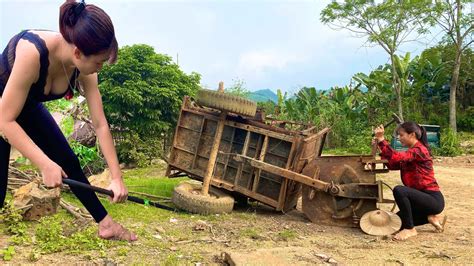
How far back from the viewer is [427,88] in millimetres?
19156

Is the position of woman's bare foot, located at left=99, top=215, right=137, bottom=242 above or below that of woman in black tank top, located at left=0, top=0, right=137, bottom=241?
below

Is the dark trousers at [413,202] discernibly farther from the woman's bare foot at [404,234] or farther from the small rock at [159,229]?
the small rock at [159,229]

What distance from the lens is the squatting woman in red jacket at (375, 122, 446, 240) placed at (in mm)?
5379

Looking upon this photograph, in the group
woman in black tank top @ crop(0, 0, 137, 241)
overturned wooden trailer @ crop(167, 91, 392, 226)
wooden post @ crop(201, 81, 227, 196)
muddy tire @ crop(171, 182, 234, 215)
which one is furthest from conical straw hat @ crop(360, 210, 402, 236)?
woman in black tank top @ crop(0, 0, 137, 241)

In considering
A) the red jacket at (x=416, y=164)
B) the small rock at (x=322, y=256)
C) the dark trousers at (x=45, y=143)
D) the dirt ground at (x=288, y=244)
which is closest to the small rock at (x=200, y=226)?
the dirt ground at (x=288, y=244)

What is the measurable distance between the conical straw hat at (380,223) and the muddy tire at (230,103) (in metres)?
2.08

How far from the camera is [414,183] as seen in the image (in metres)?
5.56

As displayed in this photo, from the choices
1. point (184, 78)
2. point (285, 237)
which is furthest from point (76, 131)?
point (285, 237)

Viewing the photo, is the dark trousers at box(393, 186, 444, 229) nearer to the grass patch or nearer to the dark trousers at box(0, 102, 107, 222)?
the grass patch

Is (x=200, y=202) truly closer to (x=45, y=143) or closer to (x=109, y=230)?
(x=109, y=230)

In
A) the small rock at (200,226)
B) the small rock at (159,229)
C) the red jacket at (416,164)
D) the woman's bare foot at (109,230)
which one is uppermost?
the red jacket at (416,164)

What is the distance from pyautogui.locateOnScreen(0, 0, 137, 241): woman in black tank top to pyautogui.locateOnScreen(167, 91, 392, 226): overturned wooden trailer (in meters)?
3.29

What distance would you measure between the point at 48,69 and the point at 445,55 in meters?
20.3

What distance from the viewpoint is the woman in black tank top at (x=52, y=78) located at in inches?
87.6
